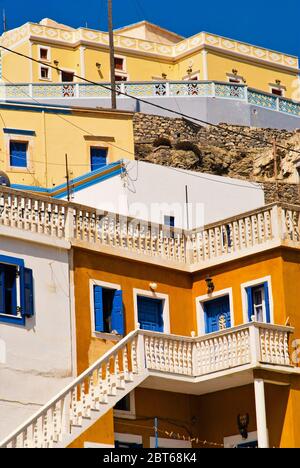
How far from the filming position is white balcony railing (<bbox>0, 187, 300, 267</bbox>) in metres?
38.7

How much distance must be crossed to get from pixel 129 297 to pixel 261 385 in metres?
4.23

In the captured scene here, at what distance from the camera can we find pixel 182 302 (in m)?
41.1

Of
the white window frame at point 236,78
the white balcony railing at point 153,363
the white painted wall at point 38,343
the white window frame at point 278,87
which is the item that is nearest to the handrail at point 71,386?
the white balcony railing at point 153,363

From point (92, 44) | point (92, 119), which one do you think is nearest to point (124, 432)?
point (92, 119)

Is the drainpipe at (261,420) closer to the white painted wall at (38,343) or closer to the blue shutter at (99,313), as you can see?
the blue shutter at (99,313)

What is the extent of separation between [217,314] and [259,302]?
1453 millimetres

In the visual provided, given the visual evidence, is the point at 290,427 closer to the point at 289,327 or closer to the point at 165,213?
the point at 289,327

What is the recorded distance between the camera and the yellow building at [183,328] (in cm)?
3756

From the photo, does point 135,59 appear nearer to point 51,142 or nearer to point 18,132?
point 51,142

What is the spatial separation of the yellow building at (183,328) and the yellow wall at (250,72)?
3642 cm

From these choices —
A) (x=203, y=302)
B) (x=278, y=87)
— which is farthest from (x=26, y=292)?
(x=278, y=87)

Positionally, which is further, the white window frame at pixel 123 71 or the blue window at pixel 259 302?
the white window frame at pixel 123 71

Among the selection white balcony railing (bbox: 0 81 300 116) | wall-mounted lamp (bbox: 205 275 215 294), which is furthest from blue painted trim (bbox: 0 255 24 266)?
white balcony railing (bbox: 0 81 300 116)

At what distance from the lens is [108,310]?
3947 cm
